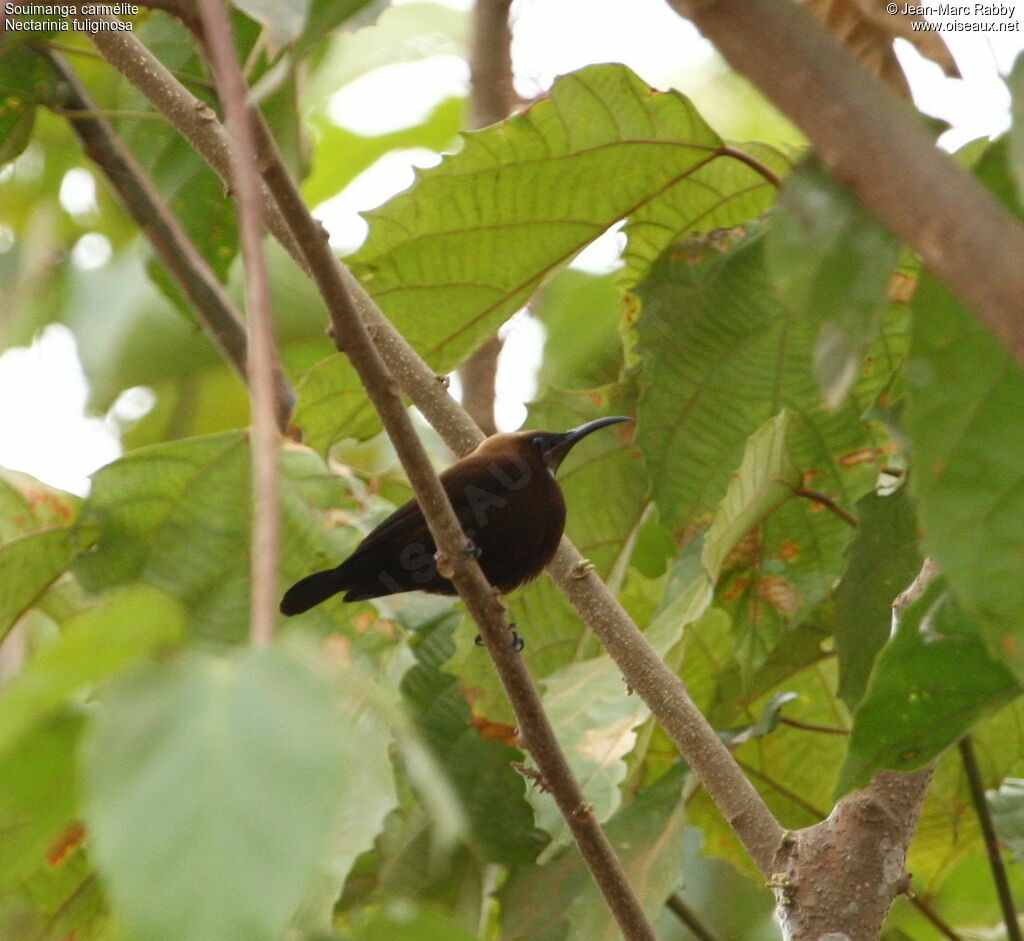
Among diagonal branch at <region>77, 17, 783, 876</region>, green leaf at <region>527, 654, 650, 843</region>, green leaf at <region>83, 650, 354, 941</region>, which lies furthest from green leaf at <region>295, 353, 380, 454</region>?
green leaf at <region>83, 650, 354, 941</region>

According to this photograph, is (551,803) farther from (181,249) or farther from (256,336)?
(256,336)

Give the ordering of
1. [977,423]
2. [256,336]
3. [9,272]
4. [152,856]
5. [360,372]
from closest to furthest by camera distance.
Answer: [152,856]
[256,336]
[977,423]
[360,372]
[9,272]

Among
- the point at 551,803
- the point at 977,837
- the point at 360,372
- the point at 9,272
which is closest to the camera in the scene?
the point at 360,372

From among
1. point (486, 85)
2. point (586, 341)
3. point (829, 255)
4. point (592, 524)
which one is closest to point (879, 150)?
point (829, 255)

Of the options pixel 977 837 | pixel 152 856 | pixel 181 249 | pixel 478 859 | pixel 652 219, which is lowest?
pixel 977 837

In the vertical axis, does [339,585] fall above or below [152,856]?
above

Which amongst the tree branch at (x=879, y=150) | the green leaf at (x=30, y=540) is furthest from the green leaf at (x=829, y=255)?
the green leaf at (x=30, y=540)

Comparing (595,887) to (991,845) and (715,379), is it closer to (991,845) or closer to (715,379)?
(991,845)

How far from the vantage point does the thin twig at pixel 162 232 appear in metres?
3.20

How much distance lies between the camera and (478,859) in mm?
3178

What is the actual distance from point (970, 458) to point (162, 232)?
2459 millimetres

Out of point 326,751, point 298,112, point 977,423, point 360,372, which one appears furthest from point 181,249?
point 326,751

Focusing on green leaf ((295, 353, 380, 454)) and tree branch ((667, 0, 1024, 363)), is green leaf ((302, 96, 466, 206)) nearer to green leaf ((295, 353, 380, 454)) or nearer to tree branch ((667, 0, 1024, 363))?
green leaf ((295, 353, 380, 454))

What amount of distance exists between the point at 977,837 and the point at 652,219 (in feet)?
6.04
